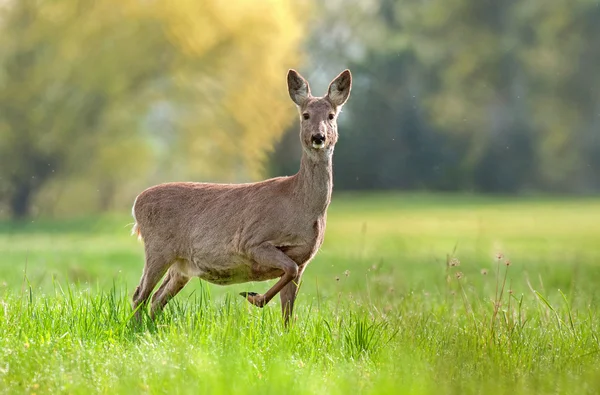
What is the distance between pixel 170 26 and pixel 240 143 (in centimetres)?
332

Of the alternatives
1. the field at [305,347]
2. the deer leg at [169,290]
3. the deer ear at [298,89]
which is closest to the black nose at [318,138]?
the deer ear at [298,89]

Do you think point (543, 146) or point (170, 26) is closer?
point (170, 26)

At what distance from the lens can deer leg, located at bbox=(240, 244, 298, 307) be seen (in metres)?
6.21

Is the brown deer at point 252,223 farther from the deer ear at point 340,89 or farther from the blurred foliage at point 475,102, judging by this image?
the blurred foliage at point 475,102

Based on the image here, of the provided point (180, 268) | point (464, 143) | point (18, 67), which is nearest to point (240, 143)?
point (18, 67)

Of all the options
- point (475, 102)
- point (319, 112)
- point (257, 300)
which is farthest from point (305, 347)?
point (475, 102)

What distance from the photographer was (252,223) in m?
6.63

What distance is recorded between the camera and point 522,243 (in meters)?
22.2

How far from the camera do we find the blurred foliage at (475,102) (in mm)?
30969

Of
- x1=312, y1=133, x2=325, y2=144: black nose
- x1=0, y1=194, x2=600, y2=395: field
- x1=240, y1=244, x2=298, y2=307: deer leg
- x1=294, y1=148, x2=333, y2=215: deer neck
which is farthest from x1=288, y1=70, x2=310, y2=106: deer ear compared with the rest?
x1=0, y1=194, x2=600, y2=395: field

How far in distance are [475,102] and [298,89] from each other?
27.2 meters

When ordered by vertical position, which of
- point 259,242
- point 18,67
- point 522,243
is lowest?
point 522,243

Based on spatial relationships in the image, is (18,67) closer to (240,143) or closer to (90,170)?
(90,170)

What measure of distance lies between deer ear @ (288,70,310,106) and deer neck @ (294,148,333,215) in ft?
1.48
